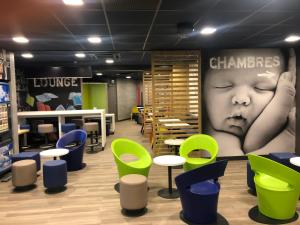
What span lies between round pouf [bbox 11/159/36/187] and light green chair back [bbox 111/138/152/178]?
5.27ft

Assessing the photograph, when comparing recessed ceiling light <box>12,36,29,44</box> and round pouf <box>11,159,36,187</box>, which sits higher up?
recessed ceiling light <box>12,36,29,44</box>

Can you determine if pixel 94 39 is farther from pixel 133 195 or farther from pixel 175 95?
pixel 133 195

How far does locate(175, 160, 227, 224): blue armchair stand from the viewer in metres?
3.42

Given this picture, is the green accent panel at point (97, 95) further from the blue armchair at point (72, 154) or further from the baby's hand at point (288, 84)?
the baby's hand at point (288, 84)

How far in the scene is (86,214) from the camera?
154 inches

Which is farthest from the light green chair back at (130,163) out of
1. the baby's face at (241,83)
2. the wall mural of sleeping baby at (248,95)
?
the baby's face at (241,83)

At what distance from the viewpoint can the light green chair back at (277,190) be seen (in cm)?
338

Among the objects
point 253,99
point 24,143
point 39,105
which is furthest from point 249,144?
point 39,105

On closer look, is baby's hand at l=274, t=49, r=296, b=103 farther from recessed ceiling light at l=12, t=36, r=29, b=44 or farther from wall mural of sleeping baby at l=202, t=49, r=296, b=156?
recessed ceiling light at l=12, t=36, r=29, b=44

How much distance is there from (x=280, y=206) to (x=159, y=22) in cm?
306

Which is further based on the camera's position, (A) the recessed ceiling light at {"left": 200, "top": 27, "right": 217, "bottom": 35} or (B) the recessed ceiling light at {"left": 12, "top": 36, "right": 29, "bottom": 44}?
(B) the recessed ceiling light at {"left": 12, "top": 36, "right": 29, "bottom": 44}

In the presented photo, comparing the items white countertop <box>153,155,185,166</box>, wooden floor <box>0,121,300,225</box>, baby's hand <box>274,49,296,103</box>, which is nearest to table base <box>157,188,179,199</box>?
wooden floor <box>0,121,300,225</box>

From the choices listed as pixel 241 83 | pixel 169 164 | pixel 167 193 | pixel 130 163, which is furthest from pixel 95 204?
pixel 241 83

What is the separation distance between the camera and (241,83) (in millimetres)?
6500
